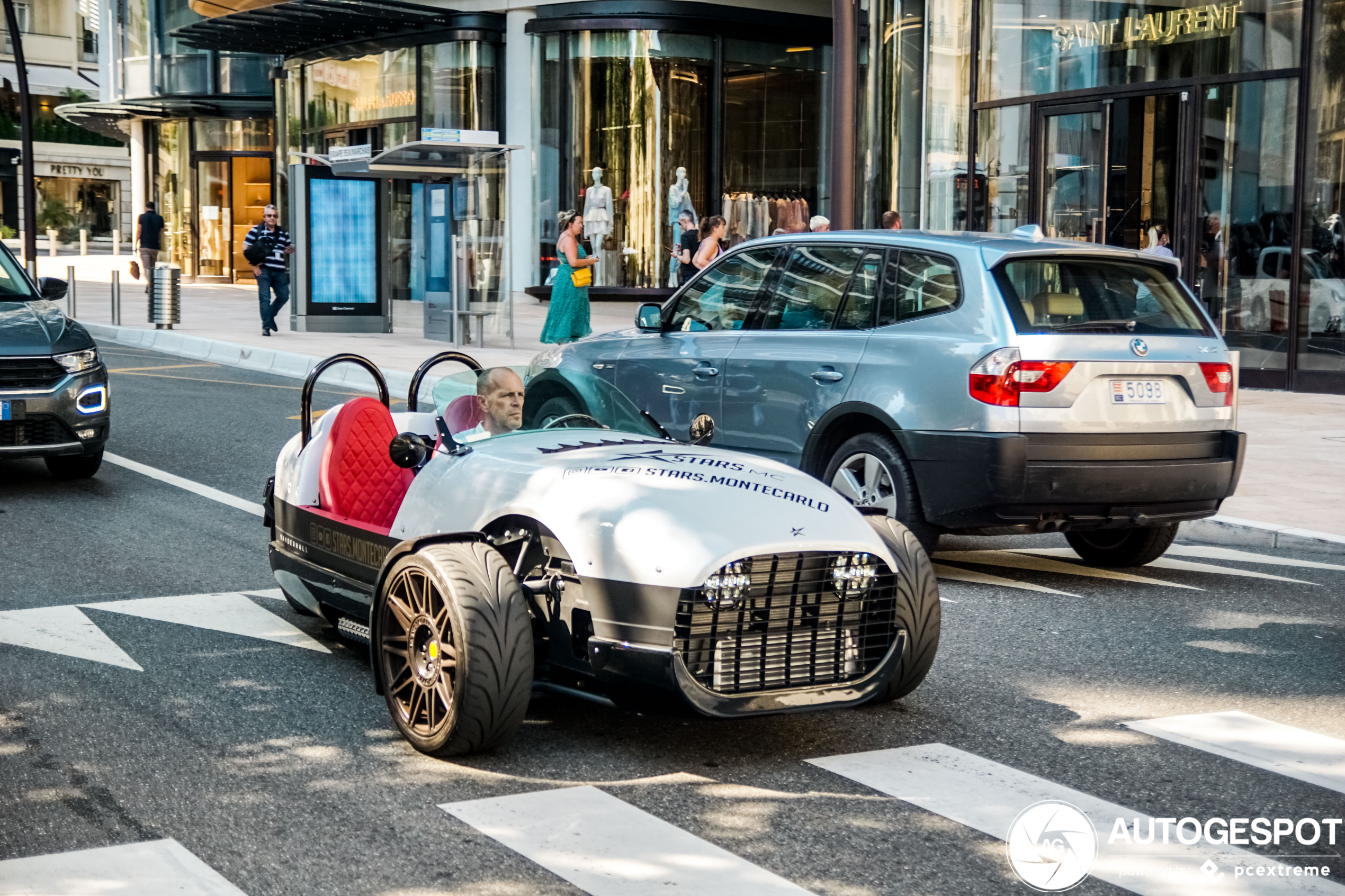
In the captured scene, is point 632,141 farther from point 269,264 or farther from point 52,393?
point 52,393

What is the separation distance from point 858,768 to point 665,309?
15.8 ft

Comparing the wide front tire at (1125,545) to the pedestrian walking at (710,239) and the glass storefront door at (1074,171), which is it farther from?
the pedestrian walking at (710,239)

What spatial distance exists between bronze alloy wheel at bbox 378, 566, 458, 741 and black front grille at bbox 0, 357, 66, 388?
5532mm

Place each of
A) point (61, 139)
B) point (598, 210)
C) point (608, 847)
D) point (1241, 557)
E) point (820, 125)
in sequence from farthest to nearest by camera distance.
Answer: point (61, 139), point (820, 125), point (598, 210), point (1241, 557), point (608, 847)

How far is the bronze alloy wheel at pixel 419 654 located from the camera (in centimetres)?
473

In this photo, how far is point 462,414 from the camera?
6102 millimetres

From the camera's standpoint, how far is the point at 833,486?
809 cm

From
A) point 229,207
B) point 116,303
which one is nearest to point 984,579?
point 116,303

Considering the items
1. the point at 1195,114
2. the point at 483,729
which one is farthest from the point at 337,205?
the point at 483,729

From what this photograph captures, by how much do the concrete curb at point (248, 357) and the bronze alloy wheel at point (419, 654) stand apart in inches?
394

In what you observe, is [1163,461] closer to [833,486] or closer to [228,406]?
[833,486]

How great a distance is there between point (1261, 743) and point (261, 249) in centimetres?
1955

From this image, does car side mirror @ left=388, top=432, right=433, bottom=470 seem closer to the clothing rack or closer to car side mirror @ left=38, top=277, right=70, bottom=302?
car side mirror @ left=38, top=277, right=70, bottom=302

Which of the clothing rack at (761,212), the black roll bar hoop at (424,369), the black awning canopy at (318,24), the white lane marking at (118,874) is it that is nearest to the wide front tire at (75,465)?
the black roll bar hoop at (424,369)
